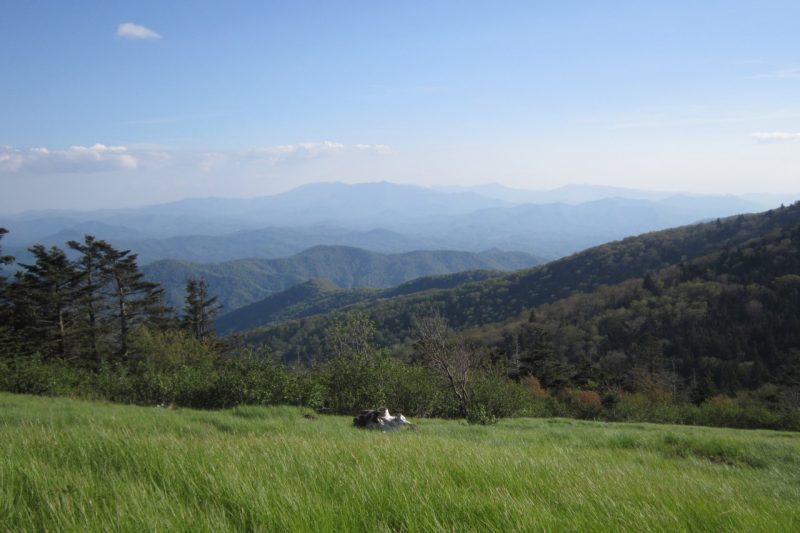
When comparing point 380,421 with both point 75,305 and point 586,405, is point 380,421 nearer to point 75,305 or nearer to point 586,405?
point 586,405

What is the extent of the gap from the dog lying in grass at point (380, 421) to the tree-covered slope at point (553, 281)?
12759 centimetres

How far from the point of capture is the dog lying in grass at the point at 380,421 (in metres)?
12.7

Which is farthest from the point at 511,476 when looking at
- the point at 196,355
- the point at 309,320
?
the point at 309,320

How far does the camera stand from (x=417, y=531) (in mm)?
2400

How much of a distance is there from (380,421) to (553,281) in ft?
572

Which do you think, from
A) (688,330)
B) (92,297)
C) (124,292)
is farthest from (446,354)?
(688,330)

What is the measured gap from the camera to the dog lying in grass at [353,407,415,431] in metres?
12.7

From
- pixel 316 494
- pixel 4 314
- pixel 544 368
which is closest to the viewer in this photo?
pixel 316 494

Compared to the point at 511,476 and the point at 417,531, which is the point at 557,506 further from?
the point at 417,531

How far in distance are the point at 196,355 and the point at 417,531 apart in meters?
35.3

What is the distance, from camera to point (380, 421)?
13.0 m

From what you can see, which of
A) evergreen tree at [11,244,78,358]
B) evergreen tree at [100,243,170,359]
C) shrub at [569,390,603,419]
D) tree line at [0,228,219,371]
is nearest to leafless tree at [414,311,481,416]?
shrub at [569,390,603,419]

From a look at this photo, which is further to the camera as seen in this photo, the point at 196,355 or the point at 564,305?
the point at 564,305

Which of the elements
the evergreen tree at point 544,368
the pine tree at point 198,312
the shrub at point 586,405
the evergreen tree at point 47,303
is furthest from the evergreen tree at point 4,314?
the evergreen tree at point 544,368
